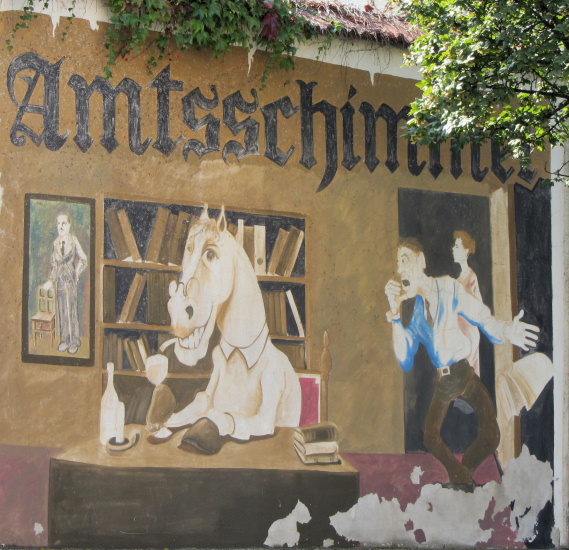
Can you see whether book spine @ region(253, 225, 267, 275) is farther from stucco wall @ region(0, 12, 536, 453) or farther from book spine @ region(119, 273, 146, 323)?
book spine @ region(119, 273, 146, 323)

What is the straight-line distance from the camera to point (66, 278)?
760 cm

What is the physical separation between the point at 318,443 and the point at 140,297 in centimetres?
211

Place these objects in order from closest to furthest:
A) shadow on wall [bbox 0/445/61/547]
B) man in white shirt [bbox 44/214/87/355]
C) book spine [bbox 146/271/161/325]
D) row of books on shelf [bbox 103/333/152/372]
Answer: shadow on wall [bbox 0/445/61/547]
man in white shirt [bbox 44/214/87/355]
row of books on shelf [bbox 103/333/152/372]
book spine [bbox 146/271/161/325]

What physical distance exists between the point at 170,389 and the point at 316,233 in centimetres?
204

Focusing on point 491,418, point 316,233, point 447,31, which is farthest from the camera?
point 491,418

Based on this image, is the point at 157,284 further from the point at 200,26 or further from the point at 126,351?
the point at 200,26

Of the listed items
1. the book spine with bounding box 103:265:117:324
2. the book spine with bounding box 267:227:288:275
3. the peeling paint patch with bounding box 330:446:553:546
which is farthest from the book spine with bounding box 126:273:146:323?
the peeling paint patch with bounding box 330:446:553:546

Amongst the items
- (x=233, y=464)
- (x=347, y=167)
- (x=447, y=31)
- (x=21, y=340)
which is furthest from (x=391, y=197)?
(x=21, y=340)

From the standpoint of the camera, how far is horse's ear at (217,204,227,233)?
8.31 metres

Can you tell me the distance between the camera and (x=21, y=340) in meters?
7.39

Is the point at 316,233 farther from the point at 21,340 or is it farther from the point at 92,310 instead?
the point at 21,340

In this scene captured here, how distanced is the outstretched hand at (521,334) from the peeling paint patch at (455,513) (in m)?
1.08

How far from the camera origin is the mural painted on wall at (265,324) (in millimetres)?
7582

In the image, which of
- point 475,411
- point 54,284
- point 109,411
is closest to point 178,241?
point 54,284
